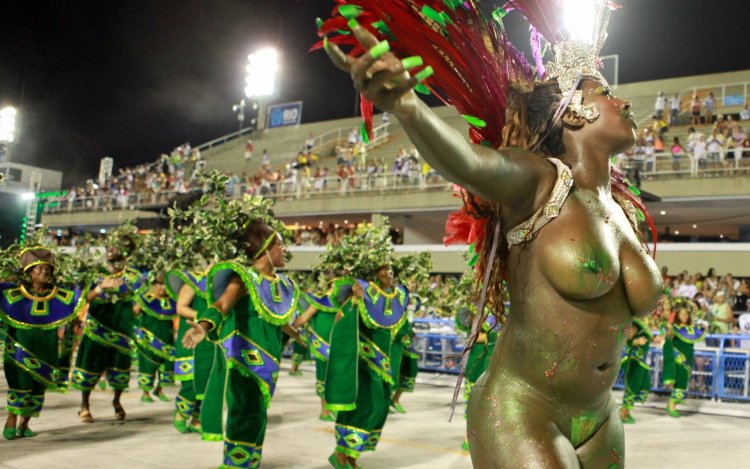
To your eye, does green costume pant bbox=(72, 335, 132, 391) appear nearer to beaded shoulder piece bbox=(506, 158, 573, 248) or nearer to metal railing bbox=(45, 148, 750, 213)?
metal railing bbox=(45, 148, 750, 213)

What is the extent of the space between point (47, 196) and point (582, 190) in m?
29.4

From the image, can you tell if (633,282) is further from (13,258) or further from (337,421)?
(13,258)

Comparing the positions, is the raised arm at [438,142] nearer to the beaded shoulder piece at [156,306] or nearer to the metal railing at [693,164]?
the beaded shoulder piece at [156,306]

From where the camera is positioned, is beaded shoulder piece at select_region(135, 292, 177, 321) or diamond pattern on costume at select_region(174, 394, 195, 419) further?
beaded shoulder piece at select_region(135, 292, 177, 321)

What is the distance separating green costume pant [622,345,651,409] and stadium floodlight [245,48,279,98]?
2956 cm

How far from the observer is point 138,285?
8266mm

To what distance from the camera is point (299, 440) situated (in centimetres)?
709

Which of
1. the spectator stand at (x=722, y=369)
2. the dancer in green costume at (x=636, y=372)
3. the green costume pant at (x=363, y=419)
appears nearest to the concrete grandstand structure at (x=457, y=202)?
the spectator stand at (x=722, y=369)

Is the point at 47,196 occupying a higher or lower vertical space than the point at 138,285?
higher

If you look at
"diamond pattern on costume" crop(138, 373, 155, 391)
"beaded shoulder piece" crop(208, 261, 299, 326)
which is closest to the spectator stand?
Result: "diamond pattern on costume" crop(138, 373, 155, 391)

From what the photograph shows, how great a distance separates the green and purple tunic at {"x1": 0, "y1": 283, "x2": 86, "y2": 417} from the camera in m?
6.70

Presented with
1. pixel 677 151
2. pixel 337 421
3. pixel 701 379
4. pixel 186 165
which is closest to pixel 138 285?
pixel 337 421

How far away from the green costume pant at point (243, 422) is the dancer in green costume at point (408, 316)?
2.07m

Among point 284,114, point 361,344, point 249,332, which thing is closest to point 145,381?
point 361,344
